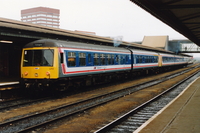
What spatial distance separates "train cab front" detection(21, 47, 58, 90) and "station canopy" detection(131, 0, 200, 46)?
5477mm

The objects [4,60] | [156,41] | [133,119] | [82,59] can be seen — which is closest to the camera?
[133,119]

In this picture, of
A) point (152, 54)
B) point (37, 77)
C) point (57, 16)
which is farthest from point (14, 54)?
point (57, 16)

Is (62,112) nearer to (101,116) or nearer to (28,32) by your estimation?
(101,116)

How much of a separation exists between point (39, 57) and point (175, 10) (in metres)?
7.39

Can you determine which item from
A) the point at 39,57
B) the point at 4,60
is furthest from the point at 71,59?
the point at 4,60

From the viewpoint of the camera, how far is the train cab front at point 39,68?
492 inches

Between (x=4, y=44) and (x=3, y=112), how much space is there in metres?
9.11

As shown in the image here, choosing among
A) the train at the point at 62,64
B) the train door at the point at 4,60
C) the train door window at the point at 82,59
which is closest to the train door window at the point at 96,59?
the train at the point at 62,64

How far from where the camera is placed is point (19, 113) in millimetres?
9688

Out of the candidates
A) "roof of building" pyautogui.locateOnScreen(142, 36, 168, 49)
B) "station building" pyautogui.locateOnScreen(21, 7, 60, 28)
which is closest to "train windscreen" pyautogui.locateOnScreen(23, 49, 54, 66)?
"roof of building" pyautogui.locateOnScreen(142, 36, 168, 49)

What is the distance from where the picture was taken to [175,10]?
1096cm

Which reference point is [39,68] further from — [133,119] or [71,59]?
[133,119]

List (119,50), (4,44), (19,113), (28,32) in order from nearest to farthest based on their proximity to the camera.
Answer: (19,113) → (28,32) → (4,44) → (119,50)

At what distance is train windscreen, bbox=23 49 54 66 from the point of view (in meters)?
12.6
